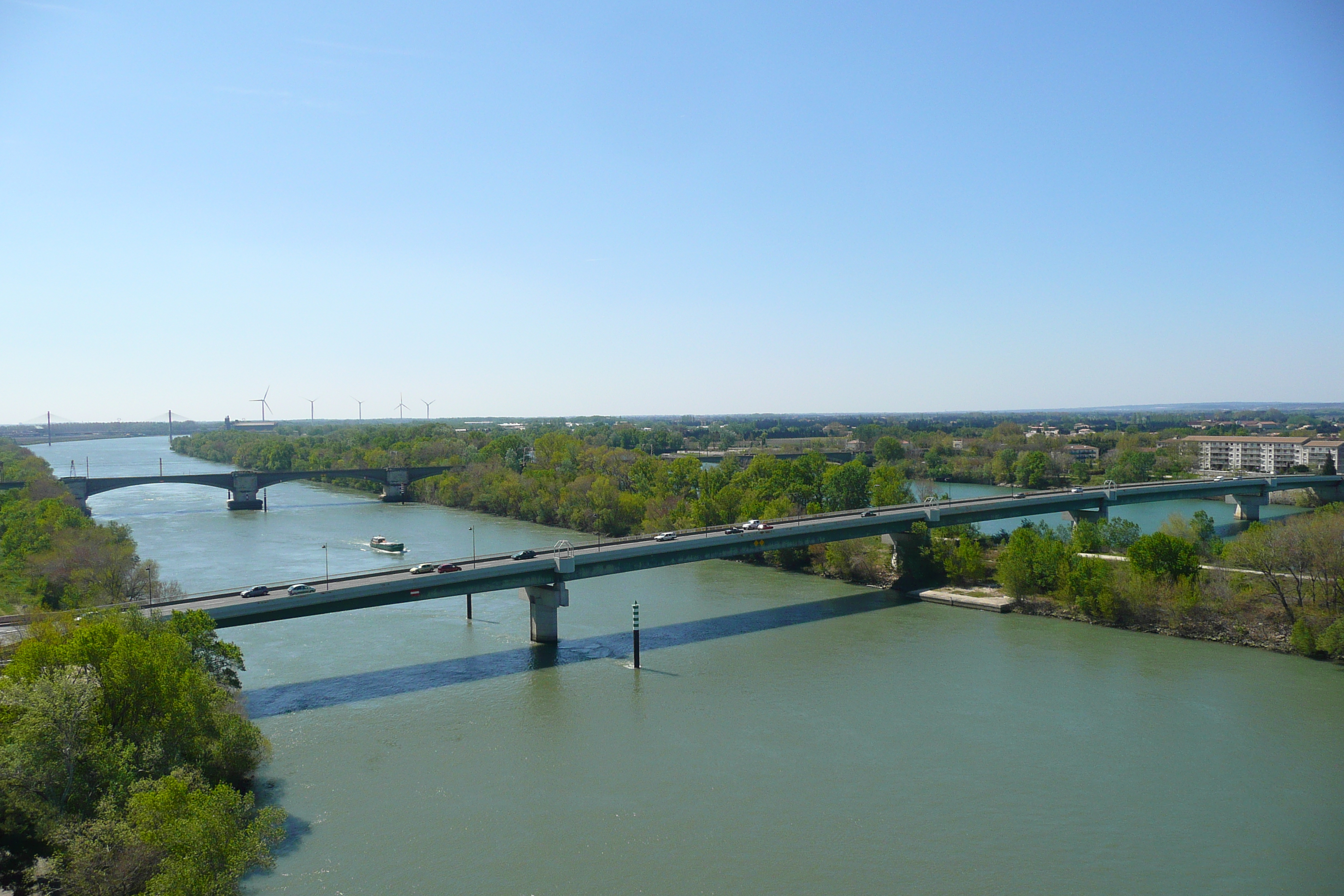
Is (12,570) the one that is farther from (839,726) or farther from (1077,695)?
(1077,695)

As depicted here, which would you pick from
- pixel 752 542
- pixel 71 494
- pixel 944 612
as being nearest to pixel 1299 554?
pixel 944 612

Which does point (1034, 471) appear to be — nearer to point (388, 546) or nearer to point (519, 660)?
point (388, 546)

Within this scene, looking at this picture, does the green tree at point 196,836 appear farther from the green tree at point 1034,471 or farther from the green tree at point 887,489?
the green tree at point 1034,471

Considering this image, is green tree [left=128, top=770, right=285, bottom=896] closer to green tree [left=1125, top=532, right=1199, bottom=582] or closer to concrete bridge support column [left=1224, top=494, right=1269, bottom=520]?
green tree [left=1125, top=532, right=1199, bottom=582]

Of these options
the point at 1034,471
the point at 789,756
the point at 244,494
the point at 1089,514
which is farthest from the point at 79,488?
the point at 1034,471

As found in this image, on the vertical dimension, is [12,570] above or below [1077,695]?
above

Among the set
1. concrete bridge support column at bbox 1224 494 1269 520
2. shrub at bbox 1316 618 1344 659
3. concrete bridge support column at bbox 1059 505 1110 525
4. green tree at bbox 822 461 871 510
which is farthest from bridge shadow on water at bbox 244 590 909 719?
concrete bridge support column at bbox 1224 494 1269 520
